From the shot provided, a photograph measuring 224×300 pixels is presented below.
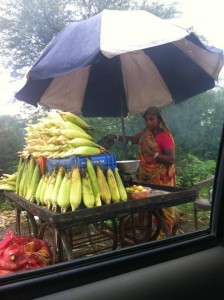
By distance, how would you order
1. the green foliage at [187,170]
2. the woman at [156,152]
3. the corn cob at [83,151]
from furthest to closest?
the woman at [156,152] → the green foliage at [187,170] → the corn cob at [83,151]

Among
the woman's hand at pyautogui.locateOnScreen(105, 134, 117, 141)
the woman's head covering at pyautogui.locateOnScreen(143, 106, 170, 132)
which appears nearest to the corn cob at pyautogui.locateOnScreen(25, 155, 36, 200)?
the woman's hand at pyautogui.locateOnScreen(105, 134, 117, 141)

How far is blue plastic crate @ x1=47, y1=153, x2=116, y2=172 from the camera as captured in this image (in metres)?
2.28

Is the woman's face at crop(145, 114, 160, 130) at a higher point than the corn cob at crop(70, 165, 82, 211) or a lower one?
higher

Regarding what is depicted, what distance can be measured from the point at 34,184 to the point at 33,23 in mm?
1454

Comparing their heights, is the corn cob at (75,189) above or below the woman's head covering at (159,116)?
below

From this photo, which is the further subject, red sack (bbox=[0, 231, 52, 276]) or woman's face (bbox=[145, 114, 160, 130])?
woman's face (bbox=[145, 114, 160, 130])

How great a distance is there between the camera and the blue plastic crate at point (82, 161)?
2281 millimetres

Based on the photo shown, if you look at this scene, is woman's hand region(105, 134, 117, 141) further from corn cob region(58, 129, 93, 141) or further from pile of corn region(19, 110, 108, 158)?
corn cob region(58, 129, 93, 141)

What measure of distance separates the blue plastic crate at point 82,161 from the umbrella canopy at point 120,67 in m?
0.71

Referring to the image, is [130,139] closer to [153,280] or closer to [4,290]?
[153,280]

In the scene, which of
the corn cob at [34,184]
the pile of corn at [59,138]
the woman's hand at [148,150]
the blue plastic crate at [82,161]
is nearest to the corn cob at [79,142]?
the pile of corn at [59,138]

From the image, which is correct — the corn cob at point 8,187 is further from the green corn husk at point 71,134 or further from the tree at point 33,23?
the tree at point 33,23

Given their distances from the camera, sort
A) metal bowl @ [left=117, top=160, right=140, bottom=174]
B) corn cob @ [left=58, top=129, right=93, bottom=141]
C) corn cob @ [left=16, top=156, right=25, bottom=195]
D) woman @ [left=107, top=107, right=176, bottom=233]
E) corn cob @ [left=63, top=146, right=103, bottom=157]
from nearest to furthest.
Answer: corn cob @ [left=63, top=146, right=103, bottom=157] → corn cob @ [left=58, top=129, right=93, bottom=141] → metal bowl @ [left=117, top=160, right=140, bottom=174] → corn cob @ [left=16, top=156, right=25, bottom=195] → woman @ [left=107, top=107, right=176, bottom=233]

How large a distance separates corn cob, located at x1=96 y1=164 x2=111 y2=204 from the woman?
1414 mm
